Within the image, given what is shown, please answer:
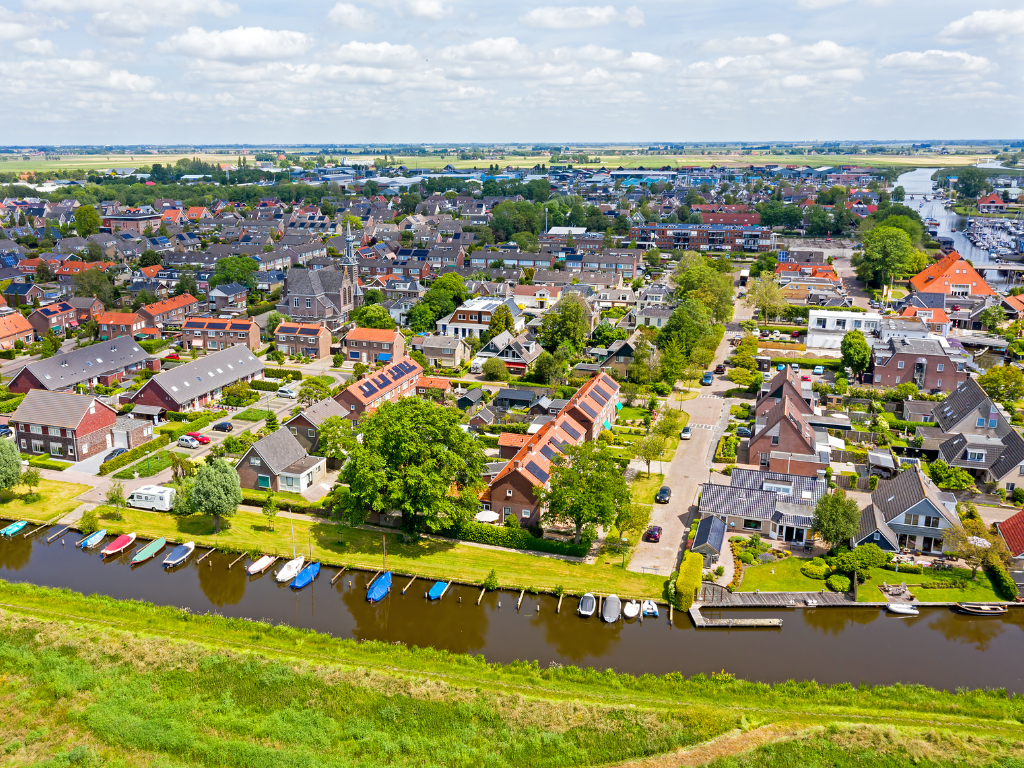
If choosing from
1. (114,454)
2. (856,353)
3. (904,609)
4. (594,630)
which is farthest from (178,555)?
(856,353)

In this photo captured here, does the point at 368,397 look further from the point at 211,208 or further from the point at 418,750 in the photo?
the point at 211,208

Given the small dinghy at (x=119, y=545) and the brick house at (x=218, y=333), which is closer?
the small dinghy at (x=119, y=545)

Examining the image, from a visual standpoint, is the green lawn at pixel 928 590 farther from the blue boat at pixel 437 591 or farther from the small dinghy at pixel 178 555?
the small dinghy at pixel 178 555

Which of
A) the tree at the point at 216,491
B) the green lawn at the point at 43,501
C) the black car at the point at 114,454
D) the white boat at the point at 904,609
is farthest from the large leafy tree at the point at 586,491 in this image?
the black car at the point at 114,454

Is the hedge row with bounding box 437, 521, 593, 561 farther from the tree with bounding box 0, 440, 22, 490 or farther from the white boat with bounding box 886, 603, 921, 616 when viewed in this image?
the tree with bounding box 0, 440, 22, 490

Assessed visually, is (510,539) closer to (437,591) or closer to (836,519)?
(437,591)

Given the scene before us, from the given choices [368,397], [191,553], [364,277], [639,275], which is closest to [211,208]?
[364,277]
